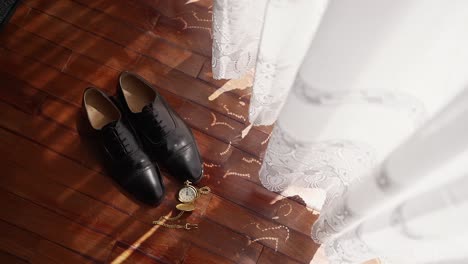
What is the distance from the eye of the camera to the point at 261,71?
106 centimetres

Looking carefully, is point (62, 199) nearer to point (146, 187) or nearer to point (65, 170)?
point (65, 170)

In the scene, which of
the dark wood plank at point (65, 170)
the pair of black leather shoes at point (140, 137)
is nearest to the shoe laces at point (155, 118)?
the pair of black leather shoes at point (140, 137)

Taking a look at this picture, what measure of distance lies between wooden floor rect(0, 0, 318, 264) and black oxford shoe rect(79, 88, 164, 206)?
51mm

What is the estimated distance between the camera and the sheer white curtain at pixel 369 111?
625 mm

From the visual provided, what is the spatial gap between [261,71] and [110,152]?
562mm

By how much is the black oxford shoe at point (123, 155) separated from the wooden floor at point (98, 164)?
0.17 ft

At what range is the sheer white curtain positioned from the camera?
625 millimetres

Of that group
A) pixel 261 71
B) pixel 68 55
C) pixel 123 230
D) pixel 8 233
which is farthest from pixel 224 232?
pixel 68 55

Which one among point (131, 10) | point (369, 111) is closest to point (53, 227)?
point (131, 10)

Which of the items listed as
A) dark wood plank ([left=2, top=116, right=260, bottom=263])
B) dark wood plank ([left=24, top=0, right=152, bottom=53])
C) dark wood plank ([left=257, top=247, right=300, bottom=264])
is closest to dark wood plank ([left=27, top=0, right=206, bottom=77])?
dark wood plank ([left=24, top=0, right=152, bottom=53])

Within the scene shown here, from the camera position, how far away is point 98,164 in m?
1.41

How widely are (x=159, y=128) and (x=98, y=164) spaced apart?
248mm

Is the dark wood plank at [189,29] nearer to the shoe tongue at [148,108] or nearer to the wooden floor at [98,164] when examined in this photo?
the wooden floor at [98,164]

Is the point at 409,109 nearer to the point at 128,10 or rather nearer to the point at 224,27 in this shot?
the point at 224,27
